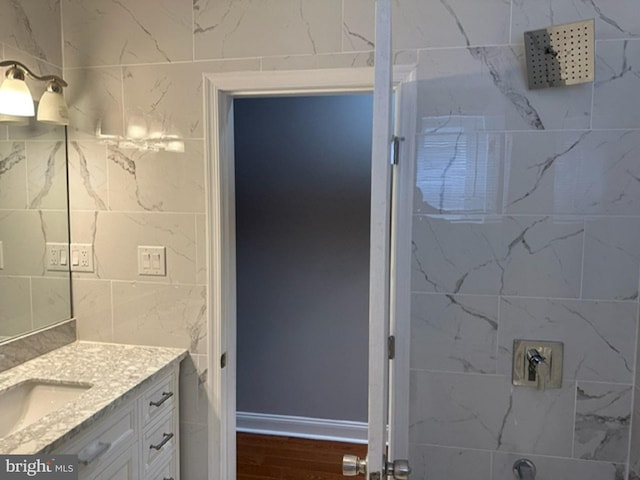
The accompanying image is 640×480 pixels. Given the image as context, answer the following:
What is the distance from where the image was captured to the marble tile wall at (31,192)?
1.54 m

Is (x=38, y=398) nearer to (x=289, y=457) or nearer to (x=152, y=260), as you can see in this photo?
(x=152, y=260)

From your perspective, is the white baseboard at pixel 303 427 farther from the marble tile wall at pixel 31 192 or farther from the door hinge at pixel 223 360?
the marble tile wall at pixel 31 192

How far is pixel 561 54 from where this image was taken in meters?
1.34

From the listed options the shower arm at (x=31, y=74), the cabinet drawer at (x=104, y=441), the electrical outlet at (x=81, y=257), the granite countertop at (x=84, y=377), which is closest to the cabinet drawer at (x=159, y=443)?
the cabinet drawer at (x=104, y=441)

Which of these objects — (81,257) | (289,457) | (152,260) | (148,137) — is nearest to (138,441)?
(152,260)

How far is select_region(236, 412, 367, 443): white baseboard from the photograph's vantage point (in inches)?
110

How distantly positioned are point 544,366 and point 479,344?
0.22m

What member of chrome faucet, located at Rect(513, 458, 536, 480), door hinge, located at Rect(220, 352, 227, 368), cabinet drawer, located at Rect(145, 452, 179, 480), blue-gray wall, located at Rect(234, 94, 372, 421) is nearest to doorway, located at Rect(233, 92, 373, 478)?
blue-gray wall, located at Rect(234, 94, 372, 421)

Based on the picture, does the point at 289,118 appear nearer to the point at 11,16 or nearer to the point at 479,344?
the point at 11,16

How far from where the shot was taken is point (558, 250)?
4.72 feet

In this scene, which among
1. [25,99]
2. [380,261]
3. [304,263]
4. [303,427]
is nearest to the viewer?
[380,261]

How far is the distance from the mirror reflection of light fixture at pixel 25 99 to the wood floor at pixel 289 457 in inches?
82.8

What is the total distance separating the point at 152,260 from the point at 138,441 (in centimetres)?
67

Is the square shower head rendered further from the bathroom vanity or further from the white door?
the bathroom vanity
